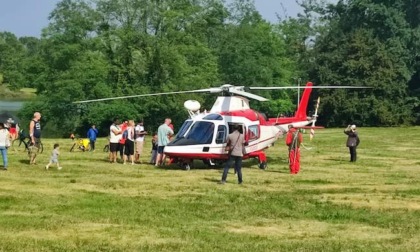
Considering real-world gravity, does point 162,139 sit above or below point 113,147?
above

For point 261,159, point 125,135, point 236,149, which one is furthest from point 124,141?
point 236,149

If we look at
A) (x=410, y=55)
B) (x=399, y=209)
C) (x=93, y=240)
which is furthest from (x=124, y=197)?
(x=410, y=55)

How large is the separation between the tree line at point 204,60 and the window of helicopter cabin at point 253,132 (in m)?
26.5

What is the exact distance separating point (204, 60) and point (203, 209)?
41.4 m

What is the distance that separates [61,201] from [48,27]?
40784mm

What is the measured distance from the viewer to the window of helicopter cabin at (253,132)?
21.7m

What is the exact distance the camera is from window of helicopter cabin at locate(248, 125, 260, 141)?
2167cm

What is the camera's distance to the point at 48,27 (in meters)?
52.6

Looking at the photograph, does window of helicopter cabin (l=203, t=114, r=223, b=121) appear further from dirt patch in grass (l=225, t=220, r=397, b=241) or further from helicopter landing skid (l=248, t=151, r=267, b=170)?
dirt patch in grass (l=225, t=220, r=397, b=241)

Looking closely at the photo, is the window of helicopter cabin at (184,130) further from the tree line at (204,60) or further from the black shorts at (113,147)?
the tree line at (204,60)

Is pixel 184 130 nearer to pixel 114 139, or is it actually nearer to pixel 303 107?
pixel 114 139

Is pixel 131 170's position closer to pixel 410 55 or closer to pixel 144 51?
pixel 144 51

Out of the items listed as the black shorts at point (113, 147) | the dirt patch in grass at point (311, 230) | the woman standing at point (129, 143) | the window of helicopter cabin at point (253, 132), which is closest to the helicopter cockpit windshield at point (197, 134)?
the window of helicopter cabin at point (253, 132)

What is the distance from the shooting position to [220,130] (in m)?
20.8
